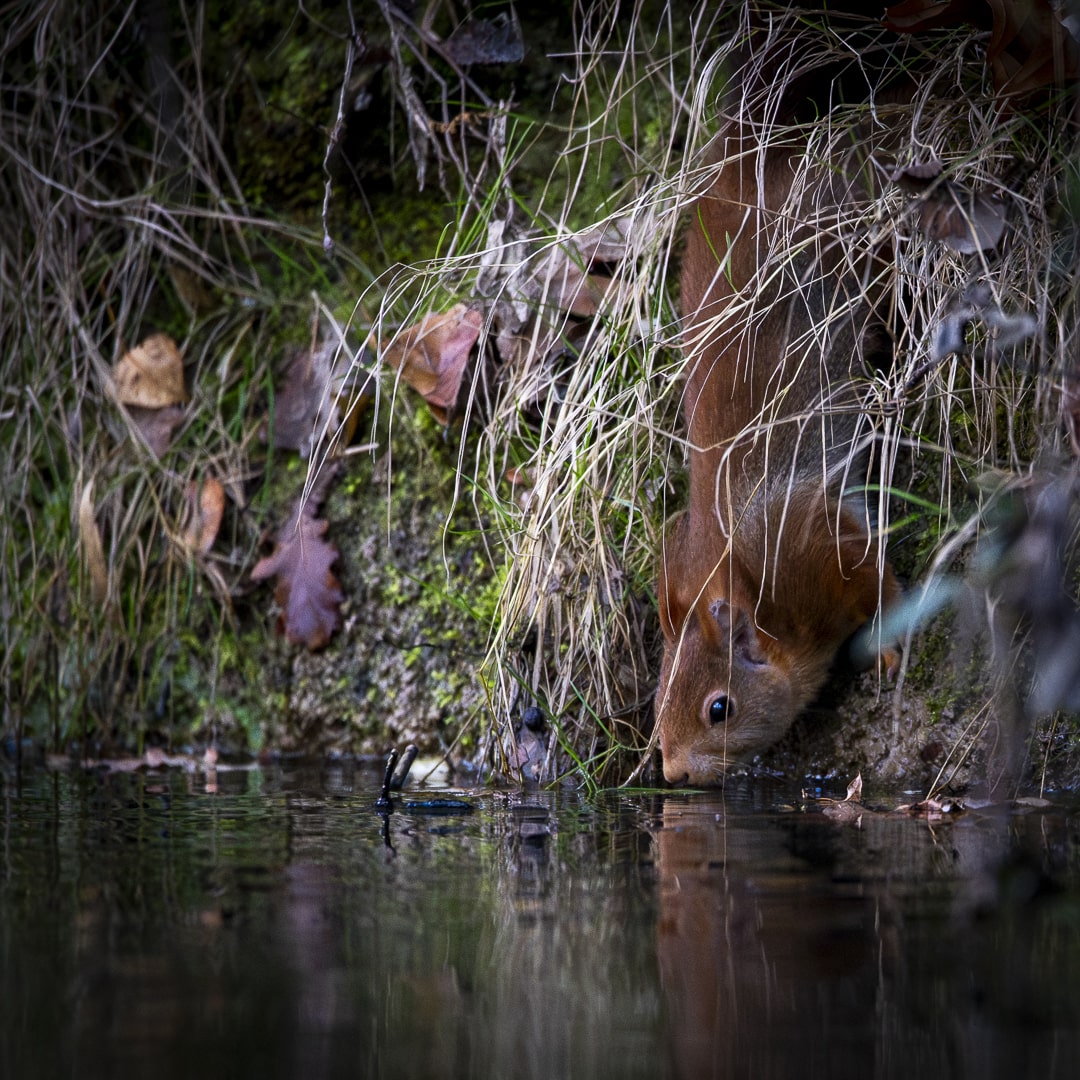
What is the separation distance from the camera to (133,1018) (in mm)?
1291

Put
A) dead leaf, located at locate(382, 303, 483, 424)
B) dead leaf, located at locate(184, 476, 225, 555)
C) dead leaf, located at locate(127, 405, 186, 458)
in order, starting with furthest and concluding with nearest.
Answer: dead leaf, located at locate(127, 405, 186, 458) → dead leaf, located at locate(184, 476, 225, 555) → dead leaf, located at locate(382, 303, 483, 424)

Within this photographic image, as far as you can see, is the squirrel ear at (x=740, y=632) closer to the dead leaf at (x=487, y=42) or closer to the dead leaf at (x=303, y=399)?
the dead leaf at (x=303, y=399)

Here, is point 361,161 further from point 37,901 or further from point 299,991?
point 299,991

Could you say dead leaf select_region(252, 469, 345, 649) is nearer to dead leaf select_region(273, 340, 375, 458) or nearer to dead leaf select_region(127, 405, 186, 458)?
dead leaf select_region(273, 340, 375, 458)

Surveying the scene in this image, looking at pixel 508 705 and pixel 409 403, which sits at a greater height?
pixel 409 403

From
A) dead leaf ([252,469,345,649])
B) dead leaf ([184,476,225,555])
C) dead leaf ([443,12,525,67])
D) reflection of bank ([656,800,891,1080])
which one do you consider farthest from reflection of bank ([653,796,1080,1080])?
dead leaf ([443,12,525,67])

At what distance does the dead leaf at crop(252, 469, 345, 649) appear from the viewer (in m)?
3.79

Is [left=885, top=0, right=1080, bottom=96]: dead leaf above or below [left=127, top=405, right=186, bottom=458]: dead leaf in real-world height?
above

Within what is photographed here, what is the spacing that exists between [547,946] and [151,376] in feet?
10.0

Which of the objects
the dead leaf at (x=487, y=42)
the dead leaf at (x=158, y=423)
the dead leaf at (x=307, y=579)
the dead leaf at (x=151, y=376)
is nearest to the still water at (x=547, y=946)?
the dead leaf at (x=307, y=579)

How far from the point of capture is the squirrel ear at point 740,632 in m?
2.93

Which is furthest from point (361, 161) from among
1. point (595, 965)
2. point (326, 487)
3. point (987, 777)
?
point (595, 965)

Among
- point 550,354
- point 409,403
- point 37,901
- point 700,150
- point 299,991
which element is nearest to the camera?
point 299,991

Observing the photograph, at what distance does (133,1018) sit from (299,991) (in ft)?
0.59
